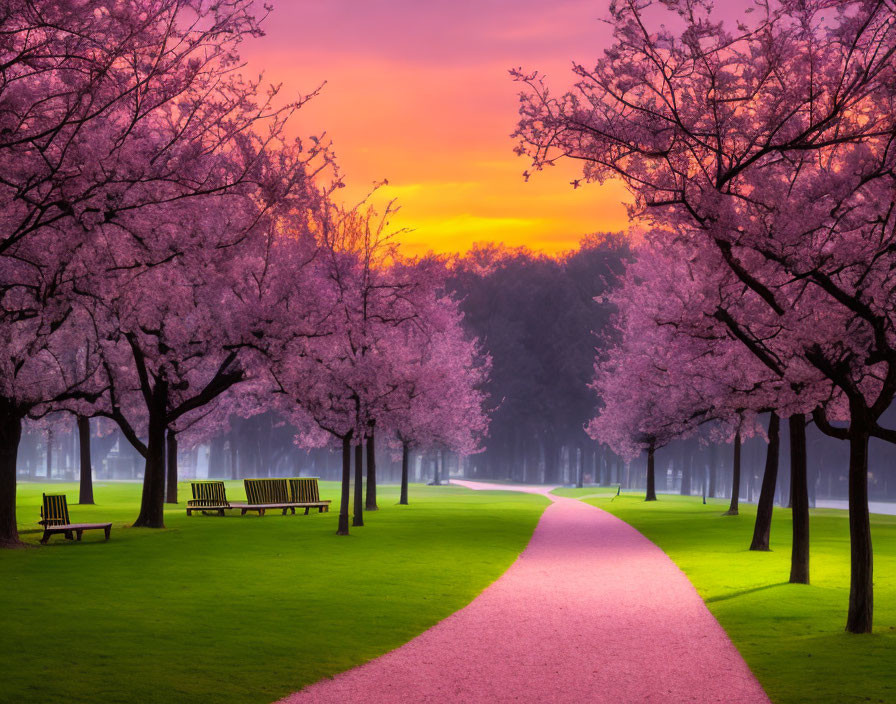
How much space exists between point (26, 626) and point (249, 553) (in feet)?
33.0

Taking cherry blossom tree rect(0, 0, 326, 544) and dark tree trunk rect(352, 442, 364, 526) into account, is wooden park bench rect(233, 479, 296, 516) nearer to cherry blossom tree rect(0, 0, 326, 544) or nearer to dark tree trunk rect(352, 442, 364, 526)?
dark tree trunk rect(352, 442, 364, 526)

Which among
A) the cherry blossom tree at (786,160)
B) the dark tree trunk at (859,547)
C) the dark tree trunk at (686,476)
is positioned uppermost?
the cherry blossom tree at (786,160)

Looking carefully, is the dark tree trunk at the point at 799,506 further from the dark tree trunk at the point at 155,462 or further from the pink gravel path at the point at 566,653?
the dark tree trunk at the point at 155,462

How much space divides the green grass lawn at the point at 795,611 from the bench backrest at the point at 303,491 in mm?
13811

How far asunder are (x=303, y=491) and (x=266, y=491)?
6.10ft

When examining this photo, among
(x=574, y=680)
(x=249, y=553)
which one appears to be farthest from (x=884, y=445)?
(x=574, y=680)

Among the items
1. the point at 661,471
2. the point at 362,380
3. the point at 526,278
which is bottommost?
the point at 661,471

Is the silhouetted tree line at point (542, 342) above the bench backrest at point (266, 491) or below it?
above

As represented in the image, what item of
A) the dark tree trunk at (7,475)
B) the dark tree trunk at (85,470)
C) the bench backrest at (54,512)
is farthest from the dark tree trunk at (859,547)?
the dark tree trunk at (85,470)

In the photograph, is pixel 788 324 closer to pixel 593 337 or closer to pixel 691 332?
pixel 691 332

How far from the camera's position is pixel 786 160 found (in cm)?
1348

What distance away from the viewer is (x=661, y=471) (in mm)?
98500

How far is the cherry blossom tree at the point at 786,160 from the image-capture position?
39.7 ft

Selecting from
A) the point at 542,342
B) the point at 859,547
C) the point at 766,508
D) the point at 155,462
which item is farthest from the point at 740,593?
the point at 542,342
